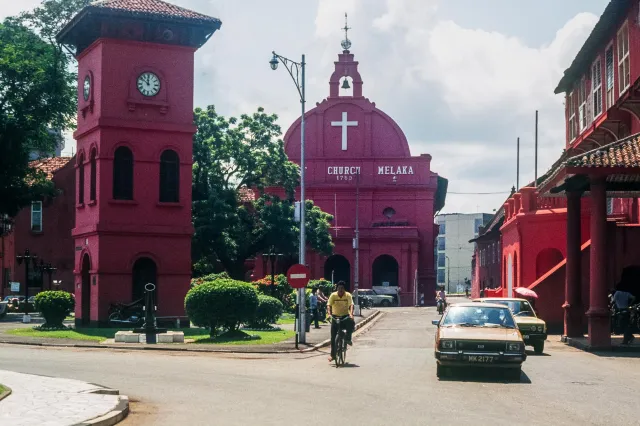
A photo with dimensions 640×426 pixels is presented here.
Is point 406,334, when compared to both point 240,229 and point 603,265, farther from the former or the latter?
point 240,229

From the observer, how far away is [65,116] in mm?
53250

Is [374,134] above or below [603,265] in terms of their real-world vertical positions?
above

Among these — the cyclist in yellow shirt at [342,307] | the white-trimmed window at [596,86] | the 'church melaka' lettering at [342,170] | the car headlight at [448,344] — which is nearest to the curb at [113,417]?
the car headlight at [448,344]

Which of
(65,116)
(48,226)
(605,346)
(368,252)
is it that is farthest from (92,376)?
(368,252)

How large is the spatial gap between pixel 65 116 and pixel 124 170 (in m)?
17.2

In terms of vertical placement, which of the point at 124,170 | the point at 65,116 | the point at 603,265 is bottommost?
the point at 603,265

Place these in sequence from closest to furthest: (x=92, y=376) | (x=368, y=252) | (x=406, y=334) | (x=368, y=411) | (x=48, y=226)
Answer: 1. (x=368, y=411)
2. (x=92, y=376)
3. (x=406, y=334)
4. (x=48, y=226)
5. (x=368, y=252)

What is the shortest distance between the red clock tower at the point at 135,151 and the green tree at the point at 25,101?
1069cm

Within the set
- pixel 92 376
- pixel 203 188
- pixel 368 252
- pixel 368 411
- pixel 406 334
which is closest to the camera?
pixel 368 411

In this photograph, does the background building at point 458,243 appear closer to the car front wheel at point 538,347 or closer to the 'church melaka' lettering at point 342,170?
the 'church melaka' lettering at point 342,170

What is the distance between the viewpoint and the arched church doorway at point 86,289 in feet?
126

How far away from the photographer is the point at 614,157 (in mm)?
25922

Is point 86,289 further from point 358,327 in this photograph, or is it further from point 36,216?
point 36,216

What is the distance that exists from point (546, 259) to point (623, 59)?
11.3 metres
